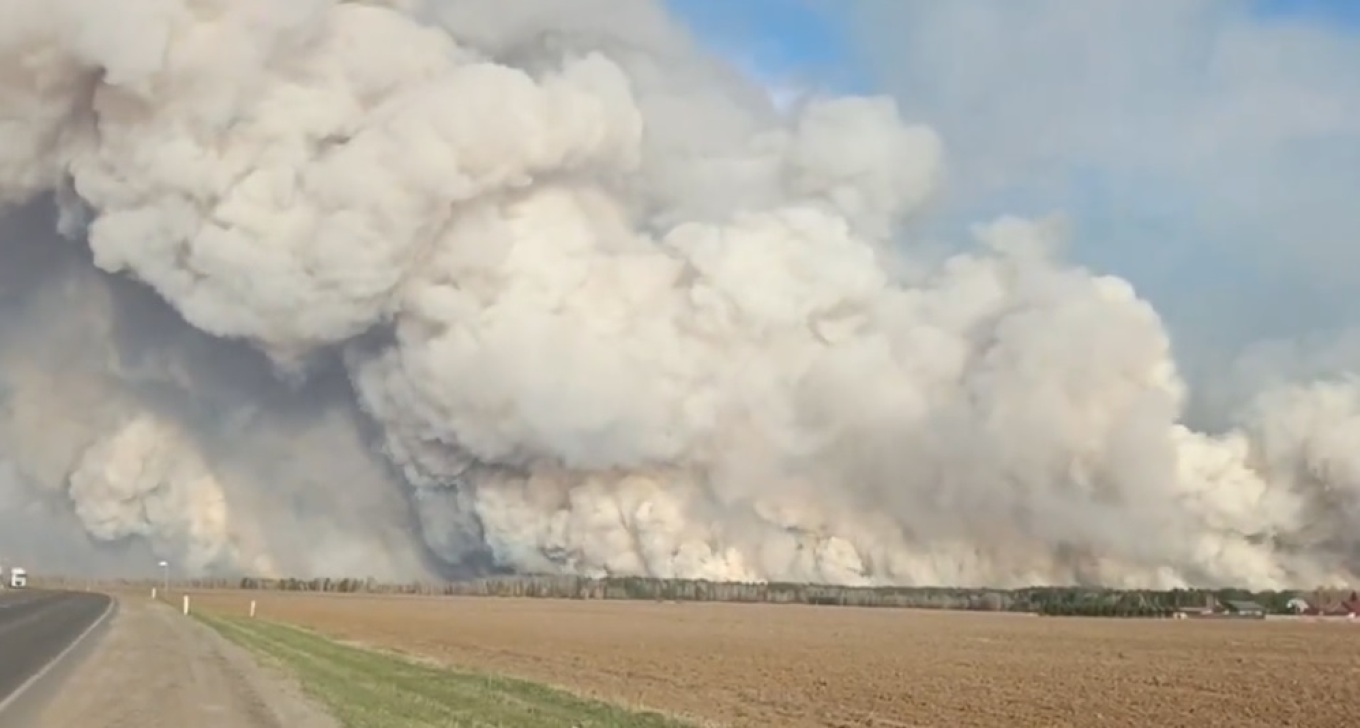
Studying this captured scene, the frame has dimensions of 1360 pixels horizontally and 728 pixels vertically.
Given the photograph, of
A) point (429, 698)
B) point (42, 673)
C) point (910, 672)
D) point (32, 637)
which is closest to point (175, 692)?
point (429, 698)

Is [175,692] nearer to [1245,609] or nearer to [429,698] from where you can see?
[429,698]

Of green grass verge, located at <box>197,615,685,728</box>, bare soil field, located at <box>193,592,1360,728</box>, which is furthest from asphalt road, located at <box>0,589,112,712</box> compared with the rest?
bare soil field, located at <box>193,592,1360,728</box>

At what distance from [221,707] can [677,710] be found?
25.3 ft

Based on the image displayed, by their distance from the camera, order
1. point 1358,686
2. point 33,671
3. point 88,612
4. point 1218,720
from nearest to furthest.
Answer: point 1218,720 < point 33,671 < point 1358,686 < point 88,612

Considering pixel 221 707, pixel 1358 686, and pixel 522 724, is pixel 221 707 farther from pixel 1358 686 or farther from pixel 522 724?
pixel 1358 686

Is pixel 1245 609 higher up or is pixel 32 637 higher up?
pixel 1245 609

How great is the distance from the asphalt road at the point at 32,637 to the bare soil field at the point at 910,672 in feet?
30.4

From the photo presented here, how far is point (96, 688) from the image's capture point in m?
25.4

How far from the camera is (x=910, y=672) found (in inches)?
1515

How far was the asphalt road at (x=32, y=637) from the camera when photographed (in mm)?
27312

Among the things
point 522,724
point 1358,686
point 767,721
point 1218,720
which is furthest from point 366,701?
point 1358,686

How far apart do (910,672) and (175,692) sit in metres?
20.2

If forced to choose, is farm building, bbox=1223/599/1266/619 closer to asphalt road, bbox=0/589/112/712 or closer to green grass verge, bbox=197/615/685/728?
asphalt road, bbox=0/589/112/712

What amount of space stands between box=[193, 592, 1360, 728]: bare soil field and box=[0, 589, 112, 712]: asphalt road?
30.4 ft
